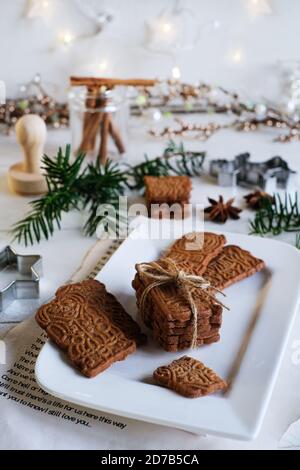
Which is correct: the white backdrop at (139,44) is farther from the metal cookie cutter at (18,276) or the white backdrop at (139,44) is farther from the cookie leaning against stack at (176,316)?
the cookie leaning against stack at (176,316)

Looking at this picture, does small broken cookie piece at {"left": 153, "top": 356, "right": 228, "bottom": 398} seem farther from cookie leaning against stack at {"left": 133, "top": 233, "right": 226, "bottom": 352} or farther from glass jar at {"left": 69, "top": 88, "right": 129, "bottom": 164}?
glass jar at {"left": 69, "top": 88, "right": 129, "bottom": 164}

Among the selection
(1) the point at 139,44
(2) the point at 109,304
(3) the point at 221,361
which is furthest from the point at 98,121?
(3) the point at 221,361

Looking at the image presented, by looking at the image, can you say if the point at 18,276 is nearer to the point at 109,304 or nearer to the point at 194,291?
the point at 109,304

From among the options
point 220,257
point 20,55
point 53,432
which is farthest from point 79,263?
point 20,55

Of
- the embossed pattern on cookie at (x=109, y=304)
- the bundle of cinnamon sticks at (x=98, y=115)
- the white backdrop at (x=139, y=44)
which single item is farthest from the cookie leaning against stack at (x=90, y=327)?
the white backdrop at (x=139, y=44)

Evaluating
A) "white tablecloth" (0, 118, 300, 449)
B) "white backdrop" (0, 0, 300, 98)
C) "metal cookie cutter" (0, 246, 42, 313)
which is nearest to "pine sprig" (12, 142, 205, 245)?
"white tablecloth" (0, 118, 300, 449)
